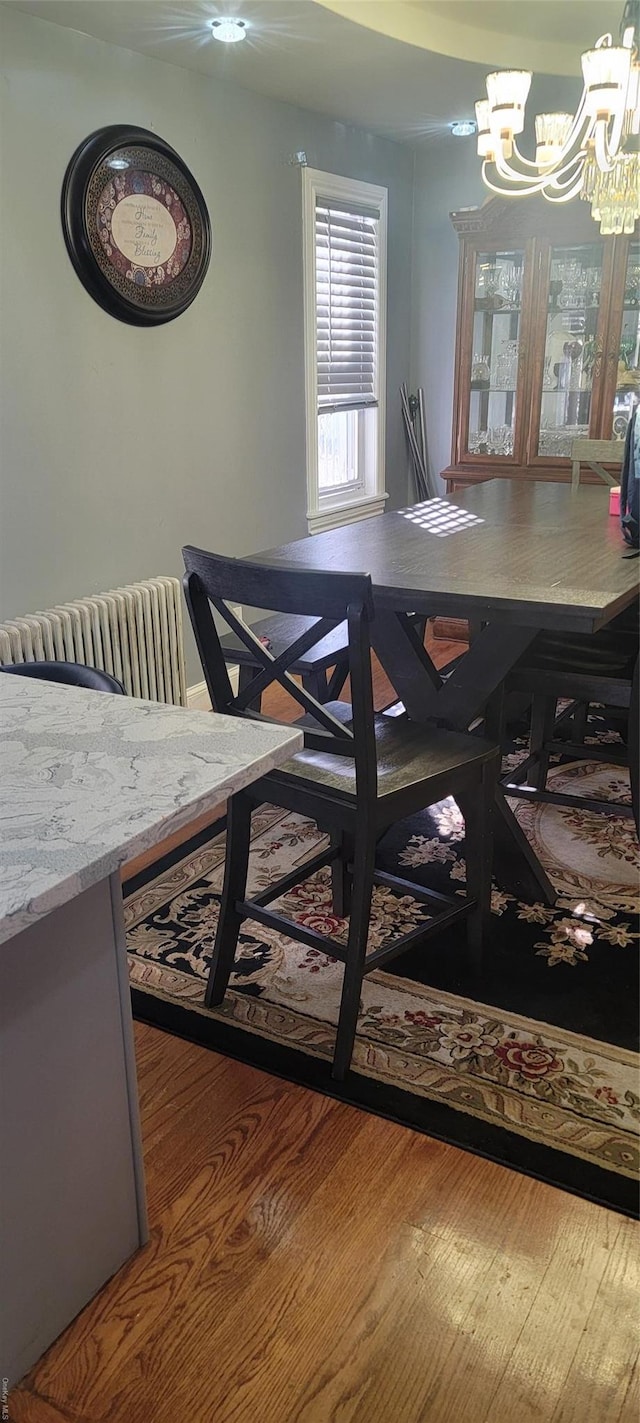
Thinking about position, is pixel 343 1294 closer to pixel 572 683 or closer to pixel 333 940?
pixel 333 940

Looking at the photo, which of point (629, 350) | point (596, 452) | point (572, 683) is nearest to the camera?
point (572, 683)

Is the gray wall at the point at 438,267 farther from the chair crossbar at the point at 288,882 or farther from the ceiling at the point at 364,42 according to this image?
the chair crossbar at the point at 288,882

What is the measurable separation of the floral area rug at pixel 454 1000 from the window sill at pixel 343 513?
2.00 metres

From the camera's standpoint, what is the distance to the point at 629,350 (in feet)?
14.1

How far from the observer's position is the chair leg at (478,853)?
2.08 m

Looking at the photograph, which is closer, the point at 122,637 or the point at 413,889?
the point at 413,889

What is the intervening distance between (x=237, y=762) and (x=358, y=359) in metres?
3.80

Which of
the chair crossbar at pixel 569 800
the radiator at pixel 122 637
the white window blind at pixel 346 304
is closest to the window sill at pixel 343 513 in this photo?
the white window blind at pixel 346 304

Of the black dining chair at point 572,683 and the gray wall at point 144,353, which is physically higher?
the gray wall at point 144,353

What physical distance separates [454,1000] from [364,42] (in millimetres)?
2930

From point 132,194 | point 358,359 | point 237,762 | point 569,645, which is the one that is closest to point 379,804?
point 237,762

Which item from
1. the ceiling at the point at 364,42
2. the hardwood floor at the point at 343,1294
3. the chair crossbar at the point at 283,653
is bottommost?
the hardwood floor at the point at 343,1294

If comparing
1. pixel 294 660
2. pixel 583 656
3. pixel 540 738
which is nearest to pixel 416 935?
pixel 294 660

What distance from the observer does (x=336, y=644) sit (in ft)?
8.86
